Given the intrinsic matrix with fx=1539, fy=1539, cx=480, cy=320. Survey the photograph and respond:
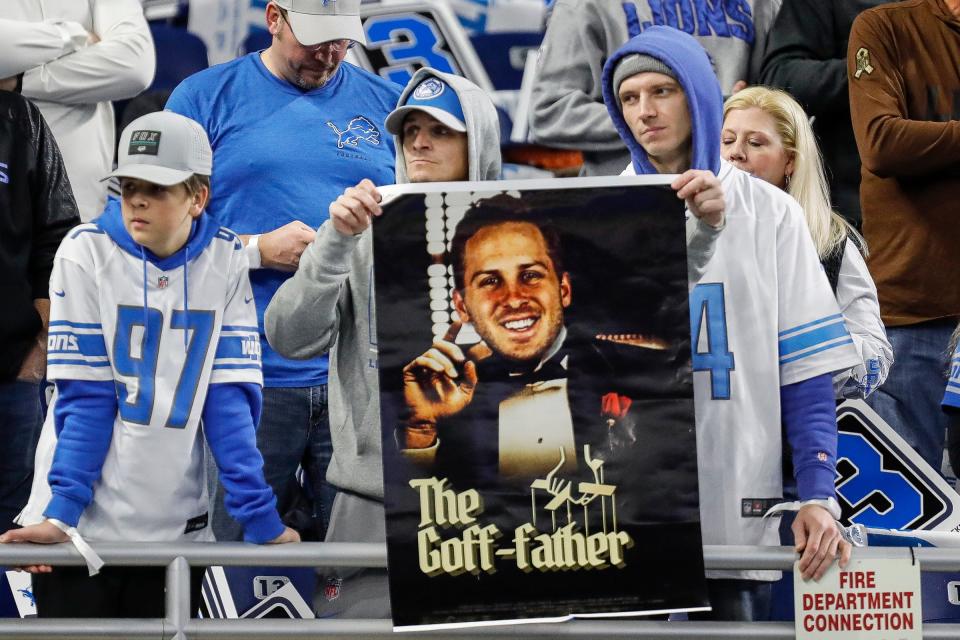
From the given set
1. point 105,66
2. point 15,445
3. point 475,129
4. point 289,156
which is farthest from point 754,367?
point 105,66

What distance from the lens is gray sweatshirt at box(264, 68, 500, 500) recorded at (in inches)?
126

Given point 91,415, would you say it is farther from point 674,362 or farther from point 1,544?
point 674,362

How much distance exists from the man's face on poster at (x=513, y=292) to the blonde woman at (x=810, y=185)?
53.8 inches

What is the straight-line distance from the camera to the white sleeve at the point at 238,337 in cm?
331

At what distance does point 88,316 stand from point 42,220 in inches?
44.5

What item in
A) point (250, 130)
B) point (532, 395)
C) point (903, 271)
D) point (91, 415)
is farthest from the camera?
point (903, 271)

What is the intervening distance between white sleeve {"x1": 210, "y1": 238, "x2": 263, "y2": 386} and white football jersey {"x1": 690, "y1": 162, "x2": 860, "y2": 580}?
3.14 ft

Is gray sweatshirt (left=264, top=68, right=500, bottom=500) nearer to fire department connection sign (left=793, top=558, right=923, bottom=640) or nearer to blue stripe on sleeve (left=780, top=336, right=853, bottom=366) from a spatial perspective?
blue stripe on sleeve (left=780, top=336, right=853, bottom=366)

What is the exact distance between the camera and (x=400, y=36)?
550 cm

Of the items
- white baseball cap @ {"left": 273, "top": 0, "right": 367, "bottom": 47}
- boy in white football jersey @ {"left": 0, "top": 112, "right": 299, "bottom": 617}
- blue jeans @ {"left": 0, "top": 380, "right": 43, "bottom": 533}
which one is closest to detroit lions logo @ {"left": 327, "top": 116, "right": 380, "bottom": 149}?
A: white baseball cap @ {"left": 273, "top": 0, "right": 367, "bottom": 47}

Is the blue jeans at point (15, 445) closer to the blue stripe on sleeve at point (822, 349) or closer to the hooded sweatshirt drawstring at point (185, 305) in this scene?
the hooded sweatshirt drawstring at point (185, 305)

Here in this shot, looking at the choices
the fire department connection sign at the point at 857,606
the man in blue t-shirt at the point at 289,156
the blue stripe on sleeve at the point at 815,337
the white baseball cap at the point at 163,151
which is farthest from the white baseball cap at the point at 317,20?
the fire department connection sign at the point at 857,606

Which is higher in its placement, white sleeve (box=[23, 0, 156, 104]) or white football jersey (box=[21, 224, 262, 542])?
white sleeve (box=[23, 0, 156, 104])

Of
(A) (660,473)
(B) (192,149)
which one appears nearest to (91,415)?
(B) (192,149)
